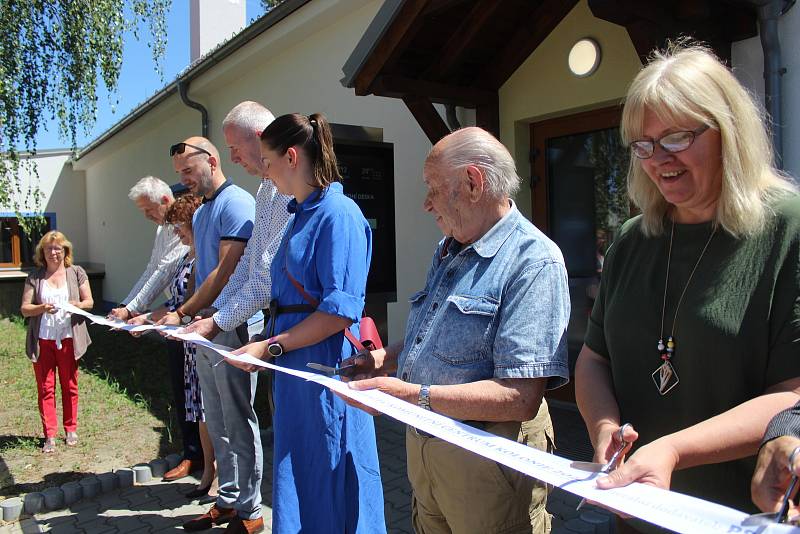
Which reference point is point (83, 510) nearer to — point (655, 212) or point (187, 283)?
point (187, 283)

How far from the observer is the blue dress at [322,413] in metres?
2.49

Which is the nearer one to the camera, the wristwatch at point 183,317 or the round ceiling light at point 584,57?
the wristwatch at point 183,317

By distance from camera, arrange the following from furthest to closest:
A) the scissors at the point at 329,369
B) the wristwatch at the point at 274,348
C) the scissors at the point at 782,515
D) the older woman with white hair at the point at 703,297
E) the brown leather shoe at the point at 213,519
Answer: the brown leather shoe at the point at 213,519, the wristwatch at the point at 274,348, the scissors at the point at 329,369, the older woman with white hair at the point at 703,297, the scissors at the point at 782,515

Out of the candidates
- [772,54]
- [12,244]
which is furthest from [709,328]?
[12,244]

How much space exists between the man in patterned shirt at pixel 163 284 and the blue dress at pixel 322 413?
200cm

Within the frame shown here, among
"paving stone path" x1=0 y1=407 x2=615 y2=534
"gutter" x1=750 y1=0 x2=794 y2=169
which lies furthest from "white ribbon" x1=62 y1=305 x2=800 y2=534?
"gutter" x1=750 y1=0 x2=794 y2=169

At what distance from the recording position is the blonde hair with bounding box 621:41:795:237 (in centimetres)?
132

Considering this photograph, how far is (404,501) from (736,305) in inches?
133

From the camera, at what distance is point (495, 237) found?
1.81m

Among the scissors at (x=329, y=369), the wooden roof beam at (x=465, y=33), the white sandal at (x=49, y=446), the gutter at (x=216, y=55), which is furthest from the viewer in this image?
the gutter at (x=216, y=55)

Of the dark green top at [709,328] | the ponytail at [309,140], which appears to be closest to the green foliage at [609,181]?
the ponytail at [309,140]

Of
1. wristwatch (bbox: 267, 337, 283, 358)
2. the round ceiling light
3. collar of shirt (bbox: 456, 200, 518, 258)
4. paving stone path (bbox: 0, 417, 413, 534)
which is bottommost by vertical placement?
paving stone path (bbox: 0, 417, 413, 534)

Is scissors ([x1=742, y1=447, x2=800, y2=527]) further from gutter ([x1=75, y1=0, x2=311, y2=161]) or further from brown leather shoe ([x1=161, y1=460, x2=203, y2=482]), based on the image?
gutter ([x1=75, y1=0, x2=311, y2=161])

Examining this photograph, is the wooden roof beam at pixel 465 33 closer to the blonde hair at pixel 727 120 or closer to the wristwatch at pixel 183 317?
the wristwatch at pixel 183 317
